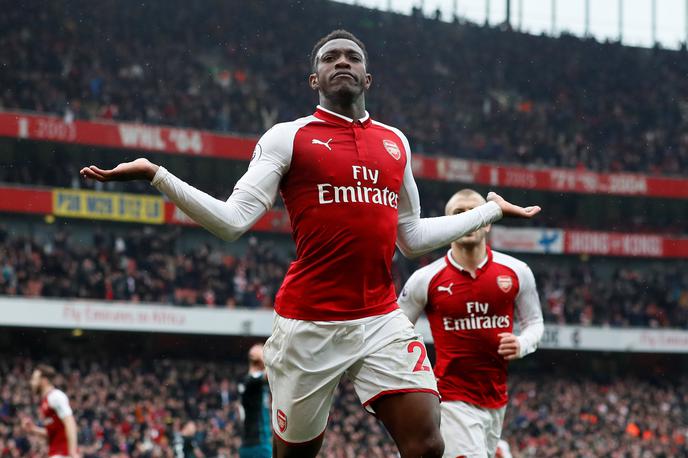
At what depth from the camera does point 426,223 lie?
5207 millimetres

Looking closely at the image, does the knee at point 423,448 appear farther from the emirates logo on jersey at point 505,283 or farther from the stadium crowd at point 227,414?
the stadium crowd at point 227,414

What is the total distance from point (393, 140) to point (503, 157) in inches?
1323

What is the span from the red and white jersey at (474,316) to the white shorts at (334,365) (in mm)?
2225

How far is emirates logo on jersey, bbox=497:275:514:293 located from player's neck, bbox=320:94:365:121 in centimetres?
251

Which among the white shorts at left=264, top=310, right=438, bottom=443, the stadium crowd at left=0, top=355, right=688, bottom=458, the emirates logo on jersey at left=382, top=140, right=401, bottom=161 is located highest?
the emirates logo on jersey at left=382, top=140, right=401, bottom=161

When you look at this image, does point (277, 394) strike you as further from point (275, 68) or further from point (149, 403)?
point (275, 68)

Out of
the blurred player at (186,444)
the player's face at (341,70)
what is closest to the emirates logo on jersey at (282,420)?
the player's face at (341,70)

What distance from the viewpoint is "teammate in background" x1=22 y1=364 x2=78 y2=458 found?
1050cm

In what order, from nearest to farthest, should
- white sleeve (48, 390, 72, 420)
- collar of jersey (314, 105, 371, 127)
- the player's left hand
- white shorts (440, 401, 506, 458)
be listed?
collar of jersey (314, 105, 371, 127), the player's left hand, white shorts (440, 401, 506, 458), white sleeve (48, 390, 72, 420)

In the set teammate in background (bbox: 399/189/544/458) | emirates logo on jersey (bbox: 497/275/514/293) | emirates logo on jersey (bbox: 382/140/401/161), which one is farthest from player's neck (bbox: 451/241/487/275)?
emirates logo on jersey (bbox: 382/140/401/161)

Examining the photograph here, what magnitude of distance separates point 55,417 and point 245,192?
21.9 feet

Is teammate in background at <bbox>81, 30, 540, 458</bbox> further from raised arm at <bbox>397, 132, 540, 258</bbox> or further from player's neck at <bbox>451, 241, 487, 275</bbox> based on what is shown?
player's neck at <bbox>451, 241, 487, 275</bbox>

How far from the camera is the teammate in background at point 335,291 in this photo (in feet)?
15.5

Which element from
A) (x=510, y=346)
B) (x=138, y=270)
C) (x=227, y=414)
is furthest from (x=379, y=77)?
(x=510, y=346)
